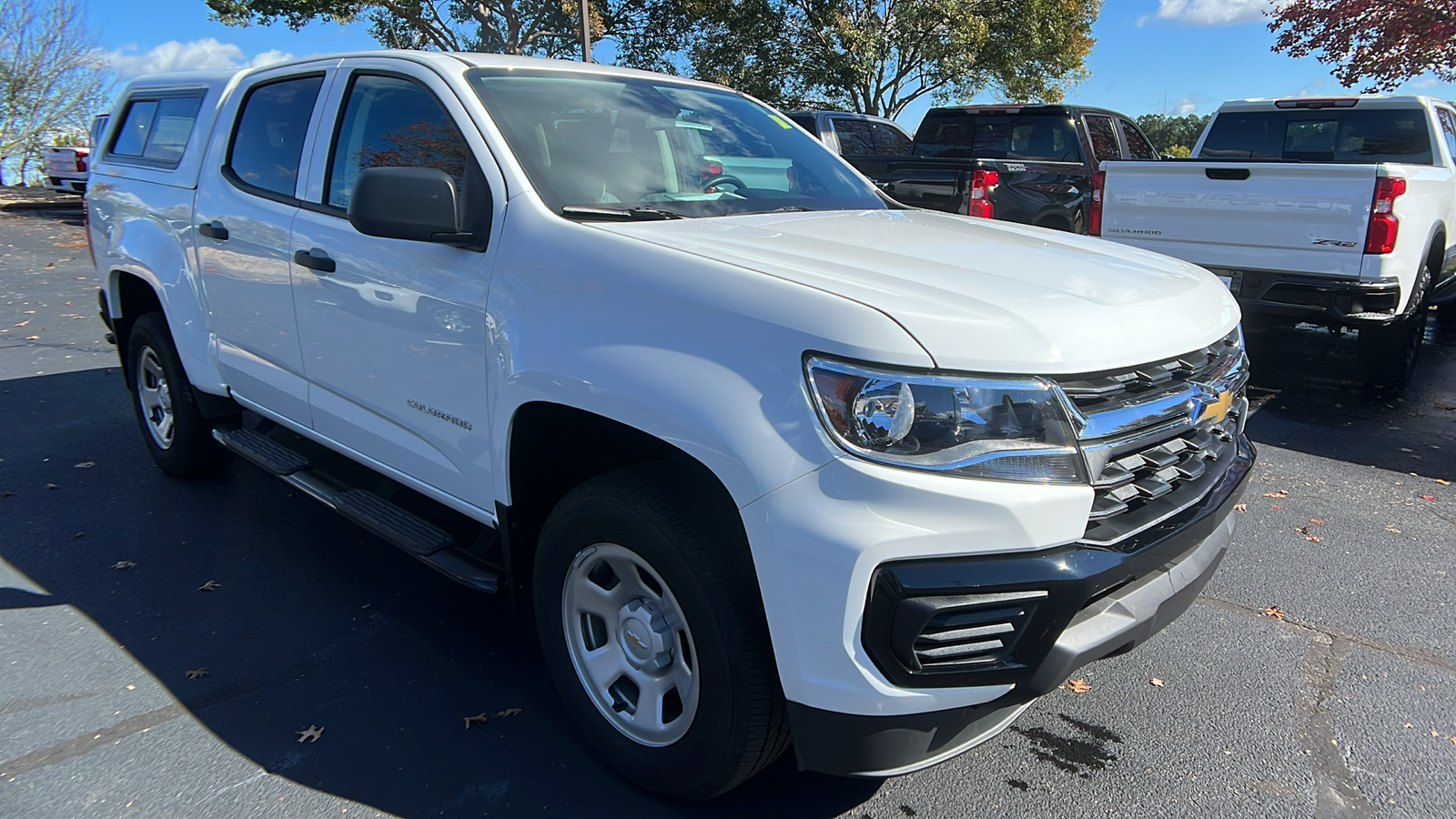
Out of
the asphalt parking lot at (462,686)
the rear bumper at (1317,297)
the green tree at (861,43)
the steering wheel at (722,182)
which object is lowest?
the asphalt parking lot at (462,686)

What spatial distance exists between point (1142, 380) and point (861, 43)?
804 inches

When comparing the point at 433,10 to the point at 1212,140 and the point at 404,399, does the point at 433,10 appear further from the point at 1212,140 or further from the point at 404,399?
the point at 404,399

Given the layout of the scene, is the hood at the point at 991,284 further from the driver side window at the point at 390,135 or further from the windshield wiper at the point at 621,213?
the driver side window at the point at 390,135

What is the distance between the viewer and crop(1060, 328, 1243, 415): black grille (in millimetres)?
2043

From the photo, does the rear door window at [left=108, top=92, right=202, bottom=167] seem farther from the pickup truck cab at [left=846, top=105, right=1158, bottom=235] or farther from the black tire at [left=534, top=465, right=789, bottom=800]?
the pickup truck cab at [left=846, top=105, right=1158, bottom=235]

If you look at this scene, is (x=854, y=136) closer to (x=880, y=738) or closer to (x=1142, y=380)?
(x=1142, y=380)

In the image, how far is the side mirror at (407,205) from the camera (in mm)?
2576

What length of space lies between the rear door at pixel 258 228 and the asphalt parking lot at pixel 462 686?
2.62 feet

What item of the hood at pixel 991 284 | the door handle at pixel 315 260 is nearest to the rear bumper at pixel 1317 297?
the hood at pixel 991 284

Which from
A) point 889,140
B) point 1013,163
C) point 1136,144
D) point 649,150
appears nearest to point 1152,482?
point 649,150

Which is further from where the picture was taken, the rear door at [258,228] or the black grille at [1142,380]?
the rear door at [258,228]

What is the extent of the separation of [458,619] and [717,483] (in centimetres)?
179

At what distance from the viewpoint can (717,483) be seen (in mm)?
2166

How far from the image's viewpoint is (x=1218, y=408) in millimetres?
2496
